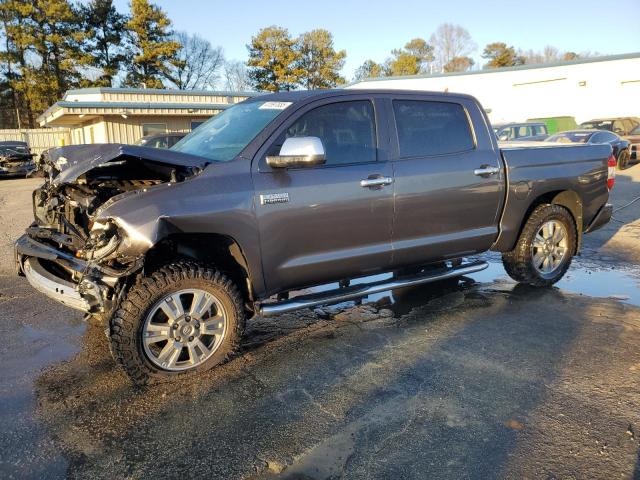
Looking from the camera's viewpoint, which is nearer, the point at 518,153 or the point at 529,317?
the point at 529,317

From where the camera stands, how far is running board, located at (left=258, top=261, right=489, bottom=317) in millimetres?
3770

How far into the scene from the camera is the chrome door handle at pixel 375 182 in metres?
A: 4.04

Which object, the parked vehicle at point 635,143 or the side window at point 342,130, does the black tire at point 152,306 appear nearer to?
the side window at point 342,130

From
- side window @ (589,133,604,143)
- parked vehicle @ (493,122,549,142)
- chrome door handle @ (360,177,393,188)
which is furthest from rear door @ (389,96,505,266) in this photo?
parked vehicle @ (493,122,549,142)

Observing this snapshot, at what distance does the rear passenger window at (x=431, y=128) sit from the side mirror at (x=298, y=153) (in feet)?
3.38

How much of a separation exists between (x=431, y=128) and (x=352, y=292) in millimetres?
1679

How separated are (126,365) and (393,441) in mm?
1754

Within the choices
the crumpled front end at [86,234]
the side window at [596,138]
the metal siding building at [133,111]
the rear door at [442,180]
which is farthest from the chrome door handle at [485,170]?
the metal siding building at [133,111]

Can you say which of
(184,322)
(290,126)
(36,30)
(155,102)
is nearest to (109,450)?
(184,322)

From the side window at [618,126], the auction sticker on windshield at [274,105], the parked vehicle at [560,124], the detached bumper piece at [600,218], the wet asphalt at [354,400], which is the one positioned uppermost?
the parked vehicle at [560,124]

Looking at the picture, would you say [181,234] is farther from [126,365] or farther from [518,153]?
[518,153]

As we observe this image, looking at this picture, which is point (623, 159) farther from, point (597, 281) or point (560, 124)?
point (597, 281)

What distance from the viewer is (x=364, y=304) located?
5.16 metres

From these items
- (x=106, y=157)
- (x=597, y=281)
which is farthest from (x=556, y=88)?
(x=106, y=157)
